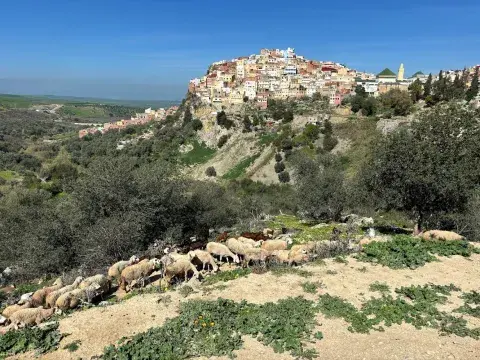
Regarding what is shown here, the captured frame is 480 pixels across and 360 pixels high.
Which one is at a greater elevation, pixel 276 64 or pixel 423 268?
pixel 276 64

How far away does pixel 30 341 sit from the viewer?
32.0 ft

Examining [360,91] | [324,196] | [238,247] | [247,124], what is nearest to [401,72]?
[360,91]

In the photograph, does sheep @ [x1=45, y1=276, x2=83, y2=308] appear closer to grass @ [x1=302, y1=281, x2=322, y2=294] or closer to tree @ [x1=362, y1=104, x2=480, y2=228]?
grass @ [x1=302, y1=281, x2=322, y2=294]

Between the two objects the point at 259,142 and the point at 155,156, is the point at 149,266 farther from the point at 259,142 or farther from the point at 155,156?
the point at 155,156

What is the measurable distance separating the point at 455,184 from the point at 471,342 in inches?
408

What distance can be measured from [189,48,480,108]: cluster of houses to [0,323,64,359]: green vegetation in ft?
338

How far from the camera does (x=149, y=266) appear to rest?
14.1m

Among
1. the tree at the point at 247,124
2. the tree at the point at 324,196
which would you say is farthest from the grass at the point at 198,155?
the tree at the point at 324,196

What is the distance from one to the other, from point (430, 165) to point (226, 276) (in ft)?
38.3

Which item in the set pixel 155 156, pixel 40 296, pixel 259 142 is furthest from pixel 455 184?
pixel 155 156

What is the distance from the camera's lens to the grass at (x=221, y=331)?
9.09 metres

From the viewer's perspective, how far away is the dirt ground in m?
9.02

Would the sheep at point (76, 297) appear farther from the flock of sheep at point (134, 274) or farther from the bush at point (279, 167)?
the bush at point (279, 167)

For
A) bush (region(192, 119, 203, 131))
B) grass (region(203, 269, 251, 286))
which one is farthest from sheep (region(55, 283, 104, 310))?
bush (region(192, 119, 203, 131))
